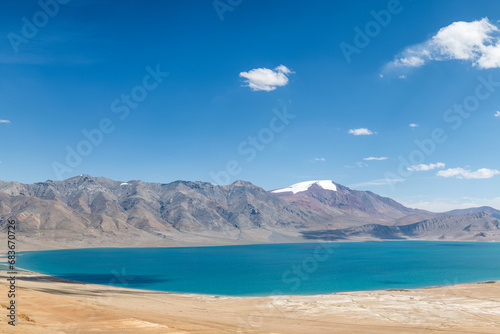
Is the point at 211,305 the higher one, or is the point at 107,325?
the point at 107,325

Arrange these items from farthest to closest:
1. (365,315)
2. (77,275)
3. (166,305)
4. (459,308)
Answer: (77,275), (166,305), (459,308), (365,315)

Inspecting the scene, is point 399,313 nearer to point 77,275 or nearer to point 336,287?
point 336,287

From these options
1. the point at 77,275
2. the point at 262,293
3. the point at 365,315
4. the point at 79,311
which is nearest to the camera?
the point at 79,311

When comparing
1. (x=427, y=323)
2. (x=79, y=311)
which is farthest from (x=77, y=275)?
(x=427, y=323)

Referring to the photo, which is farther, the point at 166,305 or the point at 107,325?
the point at 166,305

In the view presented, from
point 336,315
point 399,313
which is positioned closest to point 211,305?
point 336,315

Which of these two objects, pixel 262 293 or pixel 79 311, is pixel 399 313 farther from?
pixel 79 311
